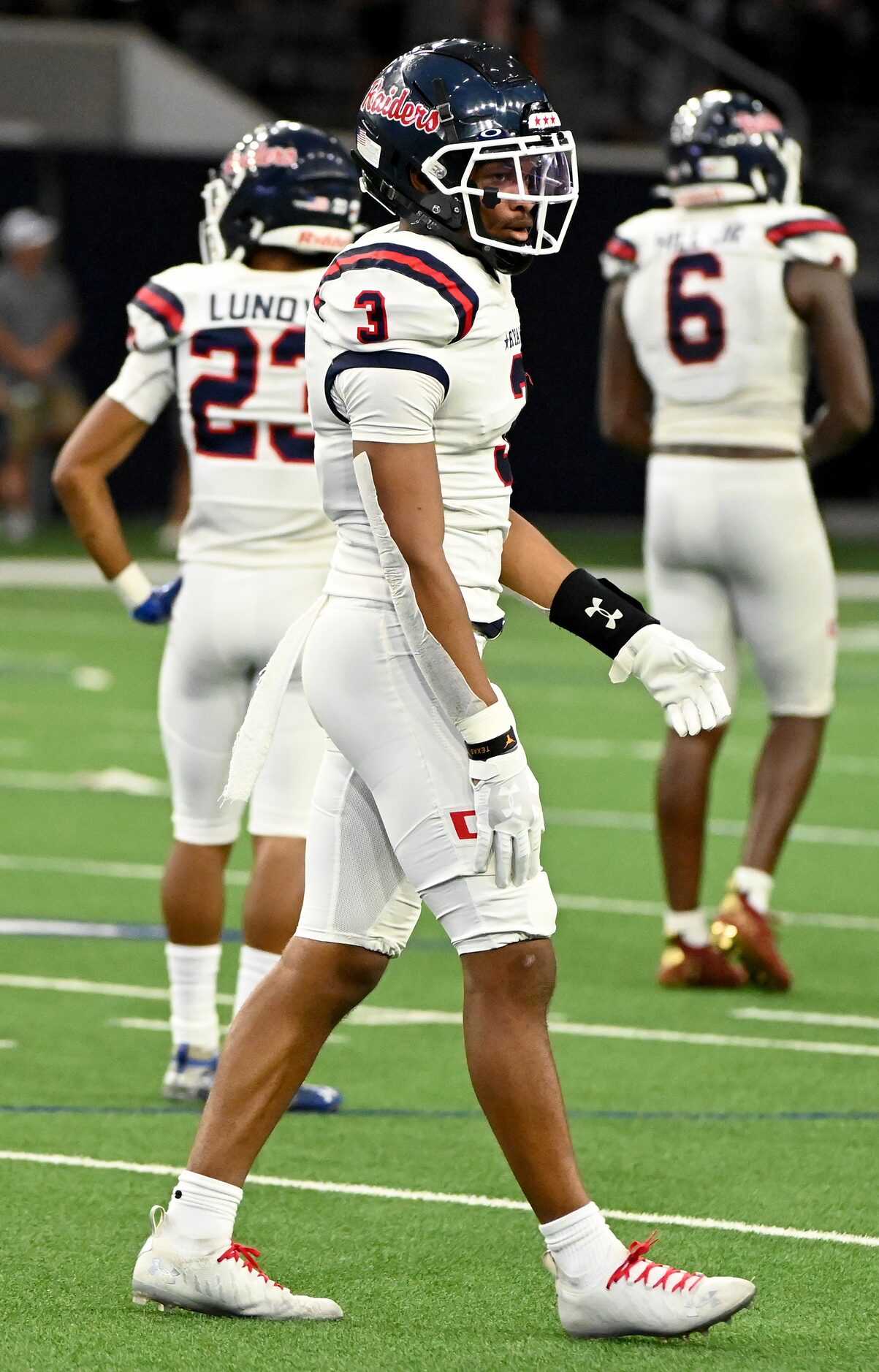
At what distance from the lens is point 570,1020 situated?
6078mm

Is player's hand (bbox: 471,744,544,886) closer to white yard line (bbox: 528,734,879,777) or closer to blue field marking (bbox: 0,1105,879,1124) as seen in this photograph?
blue field marking (bbox: 0,1105,879,1124)

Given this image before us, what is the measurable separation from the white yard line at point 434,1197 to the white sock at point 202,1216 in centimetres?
82

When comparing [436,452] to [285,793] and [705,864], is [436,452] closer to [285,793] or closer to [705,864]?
[285,793]

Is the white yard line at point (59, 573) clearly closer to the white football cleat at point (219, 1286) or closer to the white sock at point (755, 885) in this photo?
the white sock at point (755, 885)

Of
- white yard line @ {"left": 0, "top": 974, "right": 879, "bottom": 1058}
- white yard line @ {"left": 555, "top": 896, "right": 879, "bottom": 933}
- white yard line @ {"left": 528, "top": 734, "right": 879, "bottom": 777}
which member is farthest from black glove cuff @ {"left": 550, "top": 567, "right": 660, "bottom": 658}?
white yard line @ {"left": 528, "top": 734, "right": 879, "bottom": 777}

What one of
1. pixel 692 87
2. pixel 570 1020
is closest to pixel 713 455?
pixel 570 1020

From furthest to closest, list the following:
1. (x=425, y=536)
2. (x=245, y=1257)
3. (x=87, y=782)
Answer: (x=87, y=782), (x=245, y=1257), (x=425, y=536)

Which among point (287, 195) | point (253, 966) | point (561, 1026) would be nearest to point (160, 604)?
point (253, 966)

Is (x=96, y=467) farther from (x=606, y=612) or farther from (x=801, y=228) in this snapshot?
(x=801, y=228)

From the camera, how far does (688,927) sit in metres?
6.60

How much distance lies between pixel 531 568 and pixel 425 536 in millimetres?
472

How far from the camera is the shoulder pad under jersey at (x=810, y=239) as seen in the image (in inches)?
254

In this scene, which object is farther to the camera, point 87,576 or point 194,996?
point 87,576

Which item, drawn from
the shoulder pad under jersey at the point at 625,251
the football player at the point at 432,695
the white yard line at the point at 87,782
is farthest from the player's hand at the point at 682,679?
the white yard line at the point at 87,782
